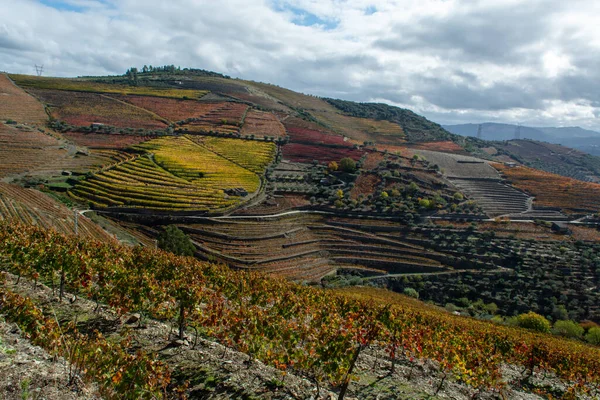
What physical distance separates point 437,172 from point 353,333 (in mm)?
89116

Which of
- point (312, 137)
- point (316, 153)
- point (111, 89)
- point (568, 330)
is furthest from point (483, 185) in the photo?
point (111, 89)

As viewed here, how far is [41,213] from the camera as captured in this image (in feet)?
146

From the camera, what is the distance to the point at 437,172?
9362cm

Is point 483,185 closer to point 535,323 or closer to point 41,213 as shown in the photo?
point 535,323

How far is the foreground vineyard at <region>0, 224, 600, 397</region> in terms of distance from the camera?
1273 centimetres

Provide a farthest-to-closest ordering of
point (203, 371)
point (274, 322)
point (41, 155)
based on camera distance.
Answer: point (41, 155)
point (274, 322)
point (203, 371)

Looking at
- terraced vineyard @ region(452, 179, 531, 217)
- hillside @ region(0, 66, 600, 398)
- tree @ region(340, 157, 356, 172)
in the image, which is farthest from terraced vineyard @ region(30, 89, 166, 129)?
terraced vineyard @ region(452, 179, 531, 217)

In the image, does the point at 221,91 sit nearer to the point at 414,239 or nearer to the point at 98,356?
the point at 414,239

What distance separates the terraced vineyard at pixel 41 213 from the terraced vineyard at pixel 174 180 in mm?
7126

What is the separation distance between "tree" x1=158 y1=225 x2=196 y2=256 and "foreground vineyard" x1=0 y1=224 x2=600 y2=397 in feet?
73.4

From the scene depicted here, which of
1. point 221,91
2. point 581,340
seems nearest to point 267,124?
point 221,91

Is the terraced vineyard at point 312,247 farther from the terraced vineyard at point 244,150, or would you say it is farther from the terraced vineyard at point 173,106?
the terraced vineyard at point 173,106

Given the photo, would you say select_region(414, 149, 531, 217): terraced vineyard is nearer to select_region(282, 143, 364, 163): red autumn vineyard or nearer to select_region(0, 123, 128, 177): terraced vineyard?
select_region(282, 143, 364, 163): red autumn vineyard

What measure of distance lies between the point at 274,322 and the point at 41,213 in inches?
1718
